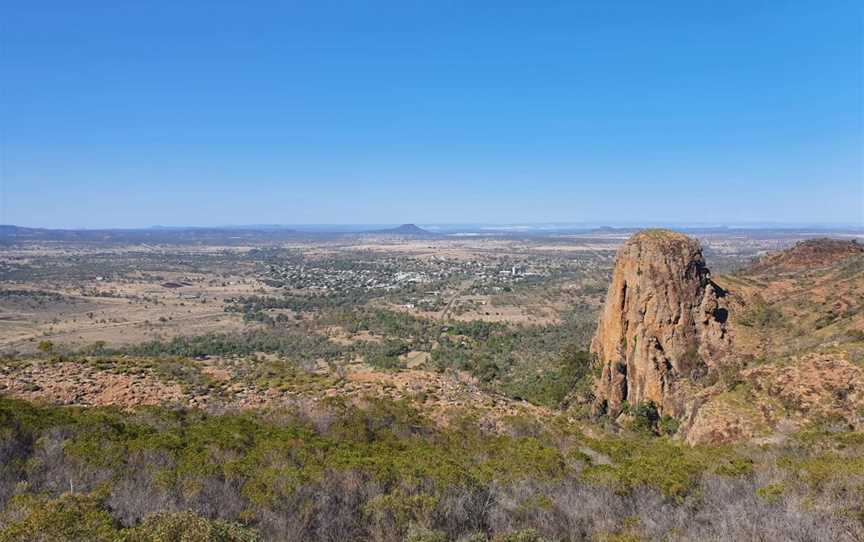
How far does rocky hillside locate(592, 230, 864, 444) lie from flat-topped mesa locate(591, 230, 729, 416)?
7cm

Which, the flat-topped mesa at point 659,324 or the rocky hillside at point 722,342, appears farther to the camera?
the flat-topped mesa at point 659,324

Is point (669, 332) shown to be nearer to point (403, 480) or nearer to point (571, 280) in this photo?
point (403, 480)

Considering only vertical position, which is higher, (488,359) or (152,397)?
(152,397)

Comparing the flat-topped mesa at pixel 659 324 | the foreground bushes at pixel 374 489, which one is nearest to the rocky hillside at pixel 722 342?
the flat-topped mesa at pixel 659 324

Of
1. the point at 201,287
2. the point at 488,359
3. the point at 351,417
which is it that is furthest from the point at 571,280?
the point at 351,417

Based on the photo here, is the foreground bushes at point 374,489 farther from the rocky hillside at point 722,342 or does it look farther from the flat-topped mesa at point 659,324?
the flat-topped mesa at point 659,324

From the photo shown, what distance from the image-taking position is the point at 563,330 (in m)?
83.9

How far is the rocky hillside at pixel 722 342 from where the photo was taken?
85.3 feet

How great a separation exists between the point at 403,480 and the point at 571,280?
489 feet

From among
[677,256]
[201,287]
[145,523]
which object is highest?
[677,256]

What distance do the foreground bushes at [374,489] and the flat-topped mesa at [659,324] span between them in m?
14.8

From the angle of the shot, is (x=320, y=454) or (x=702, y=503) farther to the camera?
(x=320, y=454)

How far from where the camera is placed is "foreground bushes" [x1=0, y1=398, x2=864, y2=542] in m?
11.2

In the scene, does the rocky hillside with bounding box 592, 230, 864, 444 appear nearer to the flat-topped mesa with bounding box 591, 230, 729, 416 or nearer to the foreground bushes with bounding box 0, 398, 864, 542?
the flat-topped mesa with bounding box 591, 230, 729, 416
